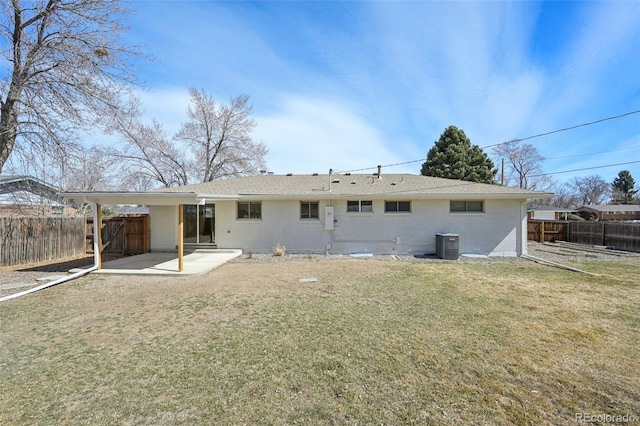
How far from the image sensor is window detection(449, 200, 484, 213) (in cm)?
1238

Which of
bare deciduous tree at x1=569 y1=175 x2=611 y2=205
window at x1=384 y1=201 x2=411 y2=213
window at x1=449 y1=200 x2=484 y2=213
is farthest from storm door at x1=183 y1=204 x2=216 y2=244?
bare deciduous tree at x1=569 y1=175 x2=611 y2=205

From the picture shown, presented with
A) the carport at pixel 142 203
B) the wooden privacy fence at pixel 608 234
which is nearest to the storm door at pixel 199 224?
the carport at pixel 142 203

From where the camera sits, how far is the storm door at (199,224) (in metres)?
13.2

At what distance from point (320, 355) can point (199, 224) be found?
1113 cm

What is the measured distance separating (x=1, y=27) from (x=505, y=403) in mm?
15230

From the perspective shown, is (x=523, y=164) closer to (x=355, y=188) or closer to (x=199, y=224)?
(x=355, y=188)

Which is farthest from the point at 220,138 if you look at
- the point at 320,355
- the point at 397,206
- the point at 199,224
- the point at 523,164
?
the point at 523,164

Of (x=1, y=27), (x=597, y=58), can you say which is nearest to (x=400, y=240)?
(x=597, y=58)

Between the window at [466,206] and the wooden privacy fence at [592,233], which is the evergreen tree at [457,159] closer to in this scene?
the wooden privacy fence at [592,233]

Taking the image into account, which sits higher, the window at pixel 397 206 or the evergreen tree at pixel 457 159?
the evergreen tree at pixel 457 159

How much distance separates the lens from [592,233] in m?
16.2

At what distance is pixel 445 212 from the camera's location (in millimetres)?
12383

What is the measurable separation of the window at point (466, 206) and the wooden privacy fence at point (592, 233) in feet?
27.3

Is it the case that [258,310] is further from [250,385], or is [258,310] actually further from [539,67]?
[539,67]
